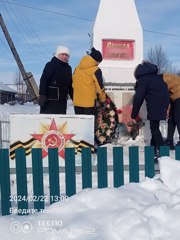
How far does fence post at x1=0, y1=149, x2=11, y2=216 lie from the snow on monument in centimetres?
407

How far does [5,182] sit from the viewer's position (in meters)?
3.57

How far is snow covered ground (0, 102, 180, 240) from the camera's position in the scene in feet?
9.10

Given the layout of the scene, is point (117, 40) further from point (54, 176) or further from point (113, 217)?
point (113, 217)

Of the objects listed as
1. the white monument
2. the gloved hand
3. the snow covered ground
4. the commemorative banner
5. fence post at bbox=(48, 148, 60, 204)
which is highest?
the white monument

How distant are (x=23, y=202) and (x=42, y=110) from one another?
8.41 ft

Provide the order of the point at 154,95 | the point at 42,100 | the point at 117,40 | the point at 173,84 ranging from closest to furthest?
the point at 154,95
the point at 42,100
the point at 173,84
the point at 117,40

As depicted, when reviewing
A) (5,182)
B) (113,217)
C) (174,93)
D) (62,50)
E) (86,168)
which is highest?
(62,50)

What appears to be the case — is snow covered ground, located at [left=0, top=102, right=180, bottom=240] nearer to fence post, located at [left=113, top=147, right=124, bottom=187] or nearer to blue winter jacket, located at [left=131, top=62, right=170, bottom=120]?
fence post, located at [left=113, top=147, right=124, bottom=187]

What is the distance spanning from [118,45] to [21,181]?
4.63m

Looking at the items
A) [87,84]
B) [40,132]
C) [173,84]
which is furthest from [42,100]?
[173,84]

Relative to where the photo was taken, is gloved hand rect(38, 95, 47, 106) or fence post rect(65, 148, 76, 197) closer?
fence post rect(65, 148, 76, 197)

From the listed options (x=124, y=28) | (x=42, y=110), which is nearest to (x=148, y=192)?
(x=42, y=110)

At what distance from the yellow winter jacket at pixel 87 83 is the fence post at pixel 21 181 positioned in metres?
2.54

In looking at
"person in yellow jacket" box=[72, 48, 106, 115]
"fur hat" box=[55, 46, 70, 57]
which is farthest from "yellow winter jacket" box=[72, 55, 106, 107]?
"fur hat" box=[55, 46, 70, 57]
